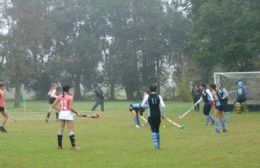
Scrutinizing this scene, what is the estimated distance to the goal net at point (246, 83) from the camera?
136 ft

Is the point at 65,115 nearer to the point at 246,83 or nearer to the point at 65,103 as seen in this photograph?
the point at 65,103

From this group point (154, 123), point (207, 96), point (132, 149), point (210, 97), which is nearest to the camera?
point (132, 149)

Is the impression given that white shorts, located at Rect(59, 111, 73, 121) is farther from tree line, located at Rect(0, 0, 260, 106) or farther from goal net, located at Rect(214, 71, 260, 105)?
tree line, located at Rect(0, 0, 260, 106)

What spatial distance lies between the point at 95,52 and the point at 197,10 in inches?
1497

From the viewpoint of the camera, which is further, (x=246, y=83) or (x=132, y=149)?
(x=246, y=83)

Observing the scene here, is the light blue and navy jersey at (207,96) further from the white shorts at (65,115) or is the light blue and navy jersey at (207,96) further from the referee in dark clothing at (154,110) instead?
the white shorts at (65,115)

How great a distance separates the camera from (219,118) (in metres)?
23.2

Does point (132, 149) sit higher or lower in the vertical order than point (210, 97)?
lower

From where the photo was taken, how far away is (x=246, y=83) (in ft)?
138

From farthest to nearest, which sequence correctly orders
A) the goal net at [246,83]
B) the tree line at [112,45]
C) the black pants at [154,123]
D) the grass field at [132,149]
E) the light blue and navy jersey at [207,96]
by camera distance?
the tree line at [112,45], the goal net at [246,83], the light blue and navy jersey at [207,96], the black pants at [154,123], the grass field at [132,149]

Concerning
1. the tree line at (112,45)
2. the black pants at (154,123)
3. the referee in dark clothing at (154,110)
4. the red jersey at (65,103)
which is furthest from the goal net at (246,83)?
the tree line at (112,45)

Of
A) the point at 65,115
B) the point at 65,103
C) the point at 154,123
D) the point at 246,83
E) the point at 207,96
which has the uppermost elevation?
the point at 246,83

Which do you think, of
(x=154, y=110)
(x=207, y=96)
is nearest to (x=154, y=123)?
(x=154, y=110)

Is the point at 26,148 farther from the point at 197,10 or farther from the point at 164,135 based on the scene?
the point at 197,10
